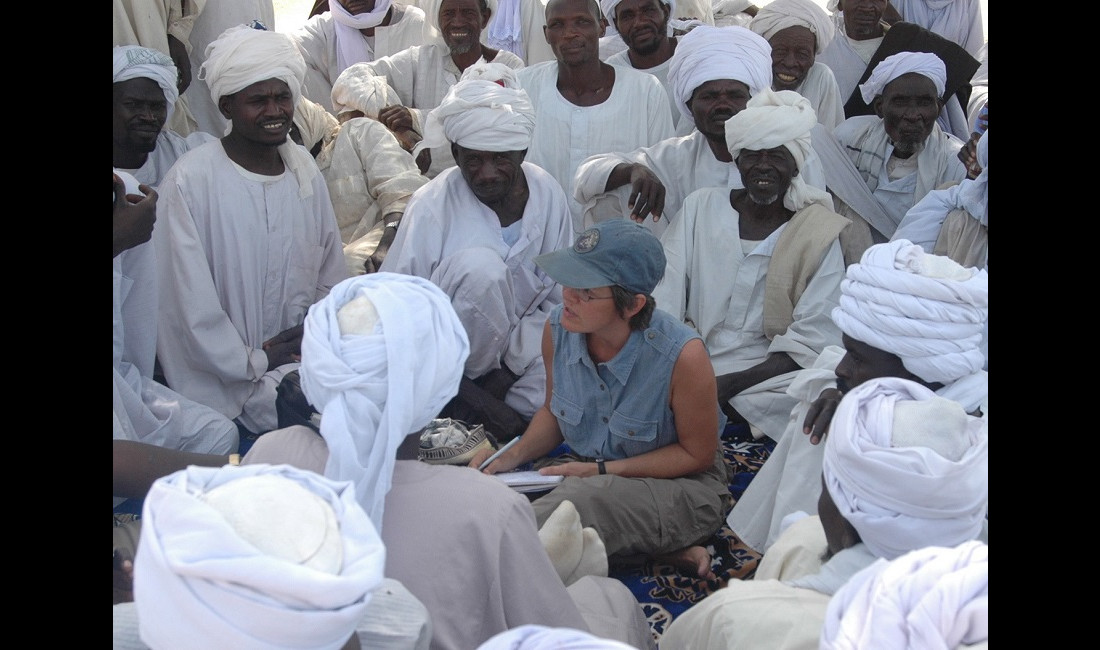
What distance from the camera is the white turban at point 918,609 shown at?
1574mm

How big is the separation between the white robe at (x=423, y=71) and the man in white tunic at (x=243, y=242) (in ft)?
5.56

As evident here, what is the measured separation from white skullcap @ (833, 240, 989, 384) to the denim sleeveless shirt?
61 centimetres

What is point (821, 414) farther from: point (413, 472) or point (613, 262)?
point (413, 472)

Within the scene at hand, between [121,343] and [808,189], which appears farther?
[808,189]

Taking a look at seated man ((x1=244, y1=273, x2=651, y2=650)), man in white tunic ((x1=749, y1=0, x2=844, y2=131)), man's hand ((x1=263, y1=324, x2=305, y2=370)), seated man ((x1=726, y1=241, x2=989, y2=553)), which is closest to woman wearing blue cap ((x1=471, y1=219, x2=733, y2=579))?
seated man ((x1=726, y1=241, x2=989, y2=553))

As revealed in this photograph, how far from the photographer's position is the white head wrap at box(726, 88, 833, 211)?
4.40 m

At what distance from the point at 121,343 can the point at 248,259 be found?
2.88 ft

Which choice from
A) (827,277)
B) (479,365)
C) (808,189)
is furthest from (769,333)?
(479,365)

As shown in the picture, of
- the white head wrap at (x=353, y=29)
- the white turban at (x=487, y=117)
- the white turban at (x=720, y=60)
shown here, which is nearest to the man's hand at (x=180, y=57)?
the white head wrap at (x=353, y=29)

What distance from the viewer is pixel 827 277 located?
4383mm

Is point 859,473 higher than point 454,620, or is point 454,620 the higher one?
point 859,473

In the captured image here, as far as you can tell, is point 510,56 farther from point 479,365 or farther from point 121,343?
point 121,343

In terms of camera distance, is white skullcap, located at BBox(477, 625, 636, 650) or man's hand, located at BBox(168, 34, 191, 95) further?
man's hand, located at BBox(168, 34, 191, 95)

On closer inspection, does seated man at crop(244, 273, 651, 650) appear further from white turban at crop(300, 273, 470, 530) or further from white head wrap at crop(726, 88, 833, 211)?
white head wrap at crop(726, 88, 833, 211)
